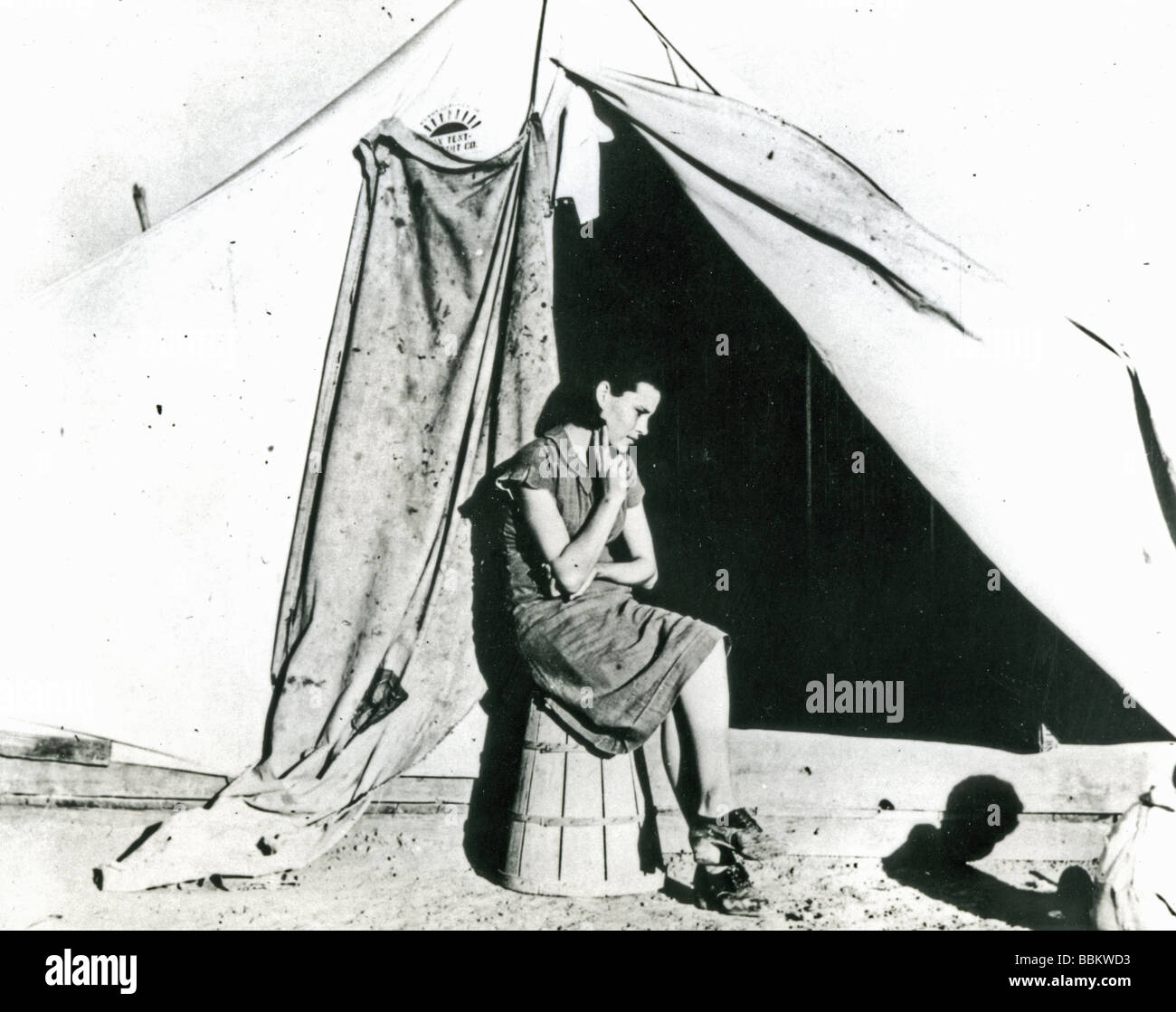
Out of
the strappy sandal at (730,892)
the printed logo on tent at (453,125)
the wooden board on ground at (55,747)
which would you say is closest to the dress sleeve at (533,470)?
the printed logo on tent at (453,125)

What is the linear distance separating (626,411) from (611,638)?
50cm

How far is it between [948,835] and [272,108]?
7.52 feet

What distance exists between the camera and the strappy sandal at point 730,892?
2043 millimetres

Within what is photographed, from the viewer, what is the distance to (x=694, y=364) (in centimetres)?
252

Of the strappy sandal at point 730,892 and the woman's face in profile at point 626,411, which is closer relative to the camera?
the strappy sandal at point 730,892

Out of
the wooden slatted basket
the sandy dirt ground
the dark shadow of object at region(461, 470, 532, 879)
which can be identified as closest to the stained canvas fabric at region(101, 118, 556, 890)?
the dark shadow of object at region(461, 470, 532, 879)

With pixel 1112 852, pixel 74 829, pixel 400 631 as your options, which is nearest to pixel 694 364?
pixel 400 631

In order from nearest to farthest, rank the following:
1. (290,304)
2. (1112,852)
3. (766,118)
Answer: (1112,852) < (766,118) < (290,304)

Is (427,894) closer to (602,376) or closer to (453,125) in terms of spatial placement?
(602,376)

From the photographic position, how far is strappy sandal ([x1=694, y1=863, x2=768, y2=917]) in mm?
2043

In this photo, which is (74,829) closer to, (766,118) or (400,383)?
(400,383)

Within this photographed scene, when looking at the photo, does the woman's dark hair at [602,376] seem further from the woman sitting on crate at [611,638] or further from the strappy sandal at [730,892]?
the strappy sandal at [730,892]

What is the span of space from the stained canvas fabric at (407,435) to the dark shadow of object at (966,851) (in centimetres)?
106

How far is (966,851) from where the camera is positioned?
7.44 ft
